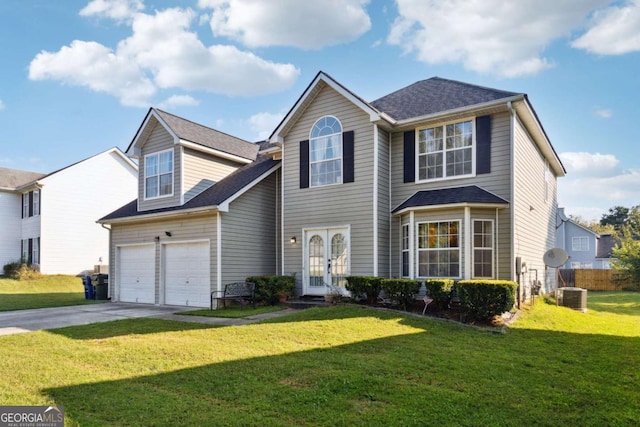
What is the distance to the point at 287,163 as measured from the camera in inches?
579

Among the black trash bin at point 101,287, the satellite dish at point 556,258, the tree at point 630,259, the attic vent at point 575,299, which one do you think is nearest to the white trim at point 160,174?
the black trash bin at point 101,287

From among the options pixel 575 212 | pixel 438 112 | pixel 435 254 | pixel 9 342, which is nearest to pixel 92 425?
pixel 9 342

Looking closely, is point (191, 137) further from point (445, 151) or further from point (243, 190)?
point (445, 151)

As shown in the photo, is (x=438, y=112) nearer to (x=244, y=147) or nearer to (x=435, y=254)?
(x=435, y=254)

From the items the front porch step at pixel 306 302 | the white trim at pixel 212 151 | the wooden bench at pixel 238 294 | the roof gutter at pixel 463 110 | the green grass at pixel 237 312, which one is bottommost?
the green grass at pixel 237 312

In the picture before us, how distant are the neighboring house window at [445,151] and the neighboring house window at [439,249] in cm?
162

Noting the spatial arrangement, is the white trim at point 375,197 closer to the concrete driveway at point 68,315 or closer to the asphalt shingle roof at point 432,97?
the asphalt shingle roof at point 432,97

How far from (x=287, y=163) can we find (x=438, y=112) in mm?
5227

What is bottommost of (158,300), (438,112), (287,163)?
(158,300)

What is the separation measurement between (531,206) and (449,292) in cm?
548

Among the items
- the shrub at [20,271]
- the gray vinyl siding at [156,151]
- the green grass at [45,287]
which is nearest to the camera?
the gray vinyl siding at [156,151]

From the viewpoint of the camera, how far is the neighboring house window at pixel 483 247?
11625mm

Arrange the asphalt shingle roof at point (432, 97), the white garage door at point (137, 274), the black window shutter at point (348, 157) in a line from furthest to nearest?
1. the white garage door at point (137, 274)
2. the black window shutter at point (348, 157)
3. the asphalt shingle roof at point (432, 97)

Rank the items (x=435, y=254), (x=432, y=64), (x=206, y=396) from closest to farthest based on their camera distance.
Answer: (x=206, y=396) → (x=435, y=254) → (x=432, y=64)
